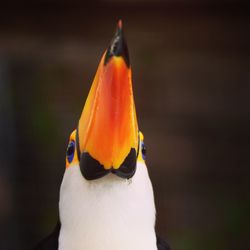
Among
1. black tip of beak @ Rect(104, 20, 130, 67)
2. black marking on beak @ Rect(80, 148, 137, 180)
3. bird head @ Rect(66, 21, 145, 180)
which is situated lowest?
black marking on beak @ Rect(80, 148, 137, 180)

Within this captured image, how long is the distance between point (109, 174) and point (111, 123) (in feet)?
0.45

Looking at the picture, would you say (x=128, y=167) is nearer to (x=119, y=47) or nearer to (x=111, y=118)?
(x=111, y=118)

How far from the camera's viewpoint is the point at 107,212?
0.99m

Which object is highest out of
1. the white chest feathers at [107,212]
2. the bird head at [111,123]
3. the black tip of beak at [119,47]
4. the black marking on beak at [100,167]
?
the black tip of beak at [119,47]

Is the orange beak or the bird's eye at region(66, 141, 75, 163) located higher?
the orange beak

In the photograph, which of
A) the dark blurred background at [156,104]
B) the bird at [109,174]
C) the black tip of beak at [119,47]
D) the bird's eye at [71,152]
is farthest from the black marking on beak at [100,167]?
the dark blurred background at [156,104]

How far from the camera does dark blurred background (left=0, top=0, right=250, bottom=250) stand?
5.67 feet

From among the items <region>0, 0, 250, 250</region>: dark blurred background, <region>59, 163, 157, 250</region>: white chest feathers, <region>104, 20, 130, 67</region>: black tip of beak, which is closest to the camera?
<region>104, 20, 130, 67</region>: black tip of beak

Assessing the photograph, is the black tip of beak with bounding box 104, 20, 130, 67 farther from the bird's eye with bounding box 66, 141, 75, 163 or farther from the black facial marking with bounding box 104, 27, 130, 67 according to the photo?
the bird's eye with bounding box 66, 141, 75, 163

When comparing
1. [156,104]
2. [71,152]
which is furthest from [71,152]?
[156,104]

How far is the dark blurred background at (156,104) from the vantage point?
1728mm

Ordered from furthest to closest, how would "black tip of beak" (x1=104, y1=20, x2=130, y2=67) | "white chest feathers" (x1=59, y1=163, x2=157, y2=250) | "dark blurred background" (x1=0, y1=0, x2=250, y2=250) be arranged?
"dark blurred background" (x1=0, y1=0, x2=250, y2=250) → "white chest feathers" (x1=59, y1=163, x2=157, y2=250) → "black tip of beak" (x1=104, y1=20, x2=130, y2=67)

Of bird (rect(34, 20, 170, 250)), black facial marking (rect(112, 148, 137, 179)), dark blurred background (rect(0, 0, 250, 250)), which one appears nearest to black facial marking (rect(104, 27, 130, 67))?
bird (rect(34, 20, 170, 250))

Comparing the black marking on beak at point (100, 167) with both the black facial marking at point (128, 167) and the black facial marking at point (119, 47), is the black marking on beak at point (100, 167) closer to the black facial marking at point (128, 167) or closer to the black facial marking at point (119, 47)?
the black facial marking at point (128, 167)
